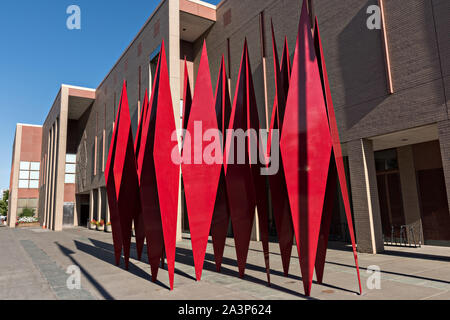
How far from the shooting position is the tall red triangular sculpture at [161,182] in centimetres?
704

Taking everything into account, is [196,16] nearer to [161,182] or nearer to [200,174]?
A: [200,174]

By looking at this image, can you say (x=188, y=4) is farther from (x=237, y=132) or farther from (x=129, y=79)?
(x=237, y=132)

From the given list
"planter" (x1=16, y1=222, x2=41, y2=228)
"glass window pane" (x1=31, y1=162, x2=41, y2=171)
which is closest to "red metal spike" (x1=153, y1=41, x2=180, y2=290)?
"planter" (x1=16, y1=222, x2=41, y2=228)

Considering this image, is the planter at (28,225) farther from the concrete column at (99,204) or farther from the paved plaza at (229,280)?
the paved plaza at (229,280)

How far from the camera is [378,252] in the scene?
11305mm

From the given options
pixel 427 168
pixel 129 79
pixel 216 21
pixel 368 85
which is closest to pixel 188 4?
pixel 216 21

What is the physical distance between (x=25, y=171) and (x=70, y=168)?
12122 millimetres

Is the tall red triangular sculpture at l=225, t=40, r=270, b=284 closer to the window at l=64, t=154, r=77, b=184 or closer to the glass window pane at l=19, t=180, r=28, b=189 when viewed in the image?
the window at l=64, t=154, r=77, b=184

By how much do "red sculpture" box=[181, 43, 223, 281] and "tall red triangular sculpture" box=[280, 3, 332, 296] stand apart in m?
2.10

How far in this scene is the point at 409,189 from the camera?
1376 cm

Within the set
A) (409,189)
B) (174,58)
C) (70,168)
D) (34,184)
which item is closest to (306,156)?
(409,189)

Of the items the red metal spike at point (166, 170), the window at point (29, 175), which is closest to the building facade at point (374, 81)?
the red metal spike at point (166, 170)

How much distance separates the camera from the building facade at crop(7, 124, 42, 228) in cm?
4734

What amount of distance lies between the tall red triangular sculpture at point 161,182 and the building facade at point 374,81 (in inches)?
109
